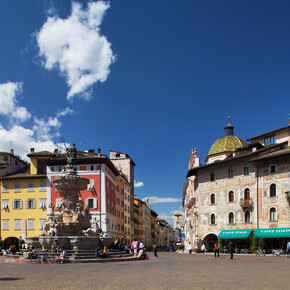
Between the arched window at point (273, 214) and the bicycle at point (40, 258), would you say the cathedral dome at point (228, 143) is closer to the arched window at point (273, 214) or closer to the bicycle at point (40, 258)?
the arched window at point (273, 214)

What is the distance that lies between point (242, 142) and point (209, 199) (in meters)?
14.7

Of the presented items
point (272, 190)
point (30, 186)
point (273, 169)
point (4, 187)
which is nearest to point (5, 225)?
point (4, 187)

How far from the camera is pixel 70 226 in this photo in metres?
27.3

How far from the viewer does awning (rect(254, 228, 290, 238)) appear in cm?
4151

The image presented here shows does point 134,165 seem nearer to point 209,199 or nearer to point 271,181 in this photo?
point 209,199

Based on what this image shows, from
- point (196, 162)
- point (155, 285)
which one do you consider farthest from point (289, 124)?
point (155, 285)

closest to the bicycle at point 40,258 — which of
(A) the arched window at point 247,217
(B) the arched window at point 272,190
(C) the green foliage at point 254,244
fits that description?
(C) the green foliage at point 254,244

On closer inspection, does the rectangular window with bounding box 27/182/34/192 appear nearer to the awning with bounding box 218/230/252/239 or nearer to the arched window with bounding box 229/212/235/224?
the awning with bounding box 218/230/252/239

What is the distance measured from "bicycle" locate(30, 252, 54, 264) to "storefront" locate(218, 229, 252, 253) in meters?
28.3

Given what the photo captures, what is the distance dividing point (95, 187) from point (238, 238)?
21.8 meters

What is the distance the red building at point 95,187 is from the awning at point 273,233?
21682mm

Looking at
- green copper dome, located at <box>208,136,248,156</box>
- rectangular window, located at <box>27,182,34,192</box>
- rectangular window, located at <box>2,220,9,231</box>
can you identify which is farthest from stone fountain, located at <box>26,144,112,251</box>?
green copper dome, located at <box>208,136,248,156</box>

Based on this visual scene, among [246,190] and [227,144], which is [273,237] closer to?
[246,190]

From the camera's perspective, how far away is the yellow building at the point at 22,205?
6047 cm
